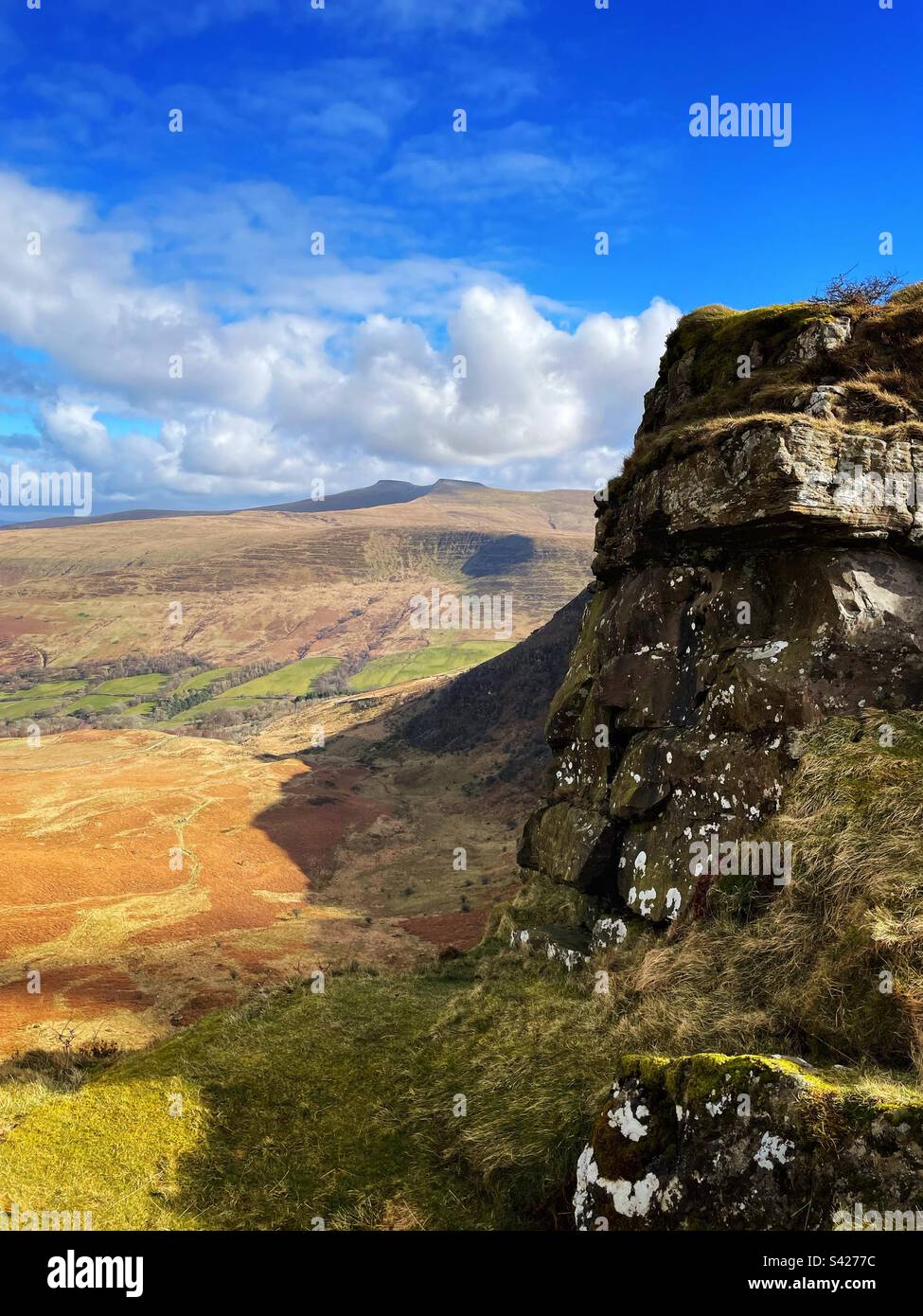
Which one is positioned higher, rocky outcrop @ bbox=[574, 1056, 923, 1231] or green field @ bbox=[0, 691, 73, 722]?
rocky outcrop @ bbox=[574, 1056, 923, 1231]

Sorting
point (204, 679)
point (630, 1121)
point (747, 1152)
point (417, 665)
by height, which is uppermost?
point (747, 1152)

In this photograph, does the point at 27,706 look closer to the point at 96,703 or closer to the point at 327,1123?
the point at 96,703

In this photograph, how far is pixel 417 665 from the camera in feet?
607

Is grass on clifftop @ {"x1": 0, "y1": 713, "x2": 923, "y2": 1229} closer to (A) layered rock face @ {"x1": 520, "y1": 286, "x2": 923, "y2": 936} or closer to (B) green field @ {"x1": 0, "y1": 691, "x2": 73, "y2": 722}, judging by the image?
Answer: (A) layered rock face @ {"x1": 520, "y1": 286, "x2": 923, "y2": 936}

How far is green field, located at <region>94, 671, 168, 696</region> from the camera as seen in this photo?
167 metres

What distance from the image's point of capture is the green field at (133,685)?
167125 millimetres

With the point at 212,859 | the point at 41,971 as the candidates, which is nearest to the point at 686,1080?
the point at 41,971

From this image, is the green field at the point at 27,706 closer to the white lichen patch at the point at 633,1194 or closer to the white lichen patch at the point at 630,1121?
the white lichen patch at the point at 630,1121

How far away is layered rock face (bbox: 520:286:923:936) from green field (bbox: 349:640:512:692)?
493 feet

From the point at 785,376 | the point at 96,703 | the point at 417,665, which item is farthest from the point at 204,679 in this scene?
the point at 785,376

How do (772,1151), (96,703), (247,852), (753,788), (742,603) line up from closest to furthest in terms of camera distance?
1. (772,1151)
2. (753,788)
3. (742,603)
4. (247,852)
5. (96,703)

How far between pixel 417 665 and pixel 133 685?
70462 mm

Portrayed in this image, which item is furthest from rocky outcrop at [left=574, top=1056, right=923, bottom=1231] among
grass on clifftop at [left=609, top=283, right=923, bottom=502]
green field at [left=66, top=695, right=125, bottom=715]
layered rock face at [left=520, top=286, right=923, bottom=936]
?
green field at [left=66, top=695, right=125, bottom=715]
